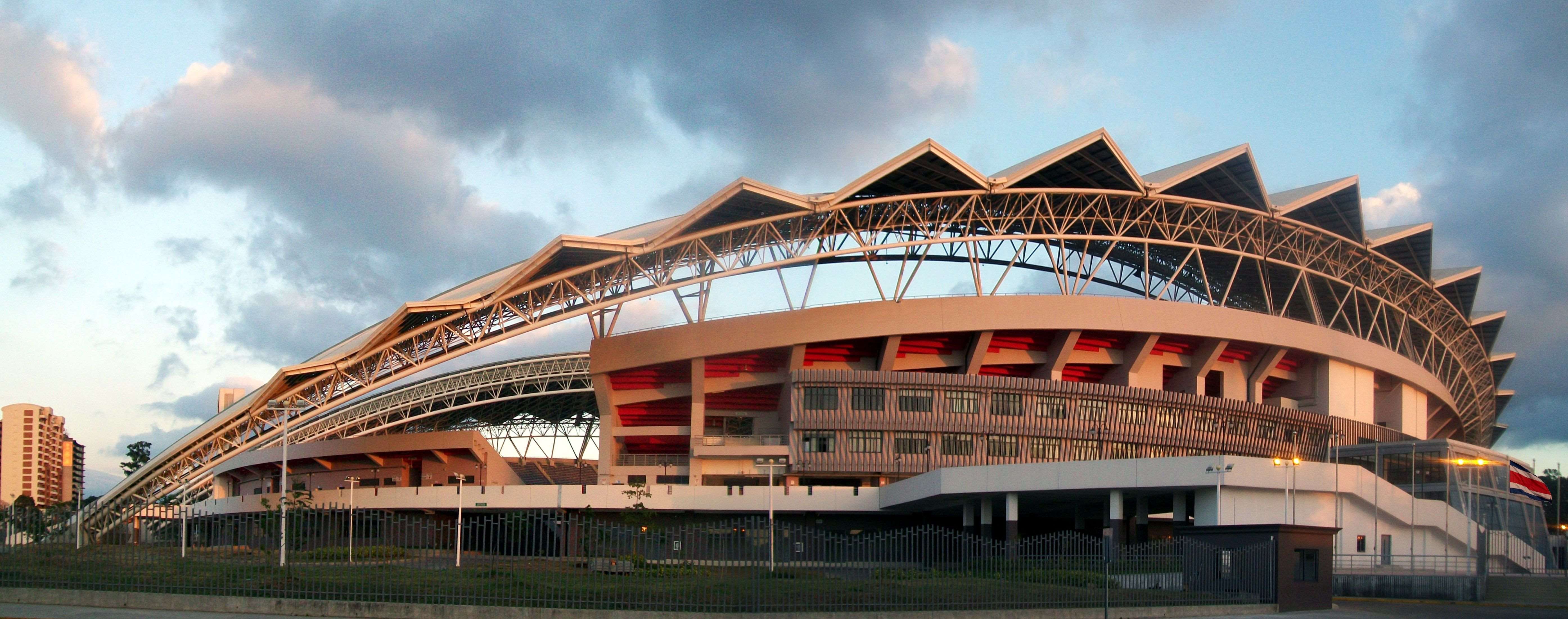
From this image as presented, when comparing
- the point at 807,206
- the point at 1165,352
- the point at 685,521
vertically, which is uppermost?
the point at 807,206

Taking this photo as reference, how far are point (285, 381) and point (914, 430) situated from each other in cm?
3773

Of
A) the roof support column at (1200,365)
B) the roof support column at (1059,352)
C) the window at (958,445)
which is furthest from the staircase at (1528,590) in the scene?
the roof support column at (1200,365)

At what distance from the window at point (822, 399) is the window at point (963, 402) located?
269 inches

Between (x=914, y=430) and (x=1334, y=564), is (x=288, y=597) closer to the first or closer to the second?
(x=1334, y=564)

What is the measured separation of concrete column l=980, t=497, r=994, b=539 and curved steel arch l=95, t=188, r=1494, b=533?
57.4ft

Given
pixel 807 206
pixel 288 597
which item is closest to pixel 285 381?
pixel 807 206

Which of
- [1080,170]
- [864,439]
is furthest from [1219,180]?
[864,439]

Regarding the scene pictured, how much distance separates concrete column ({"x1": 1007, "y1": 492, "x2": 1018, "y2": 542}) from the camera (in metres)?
59.2

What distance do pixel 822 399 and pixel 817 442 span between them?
2.59m

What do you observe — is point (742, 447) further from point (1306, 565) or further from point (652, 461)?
point (1306, 565)

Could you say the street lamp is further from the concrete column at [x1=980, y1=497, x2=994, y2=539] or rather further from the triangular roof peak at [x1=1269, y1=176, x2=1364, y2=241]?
the triangular roof peak at [x1=1269, y1=176, x2=1364, y2=241]

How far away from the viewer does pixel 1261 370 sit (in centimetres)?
8594

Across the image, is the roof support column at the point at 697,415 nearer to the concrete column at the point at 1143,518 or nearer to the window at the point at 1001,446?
the window at the point at 1001,446

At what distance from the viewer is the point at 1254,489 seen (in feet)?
173
